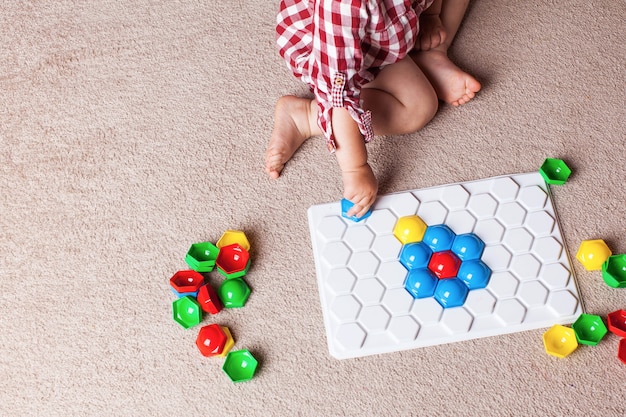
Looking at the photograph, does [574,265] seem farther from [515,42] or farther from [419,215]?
[515,42]

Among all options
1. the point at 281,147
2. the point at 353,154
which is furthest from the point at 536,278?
the point at 281,147

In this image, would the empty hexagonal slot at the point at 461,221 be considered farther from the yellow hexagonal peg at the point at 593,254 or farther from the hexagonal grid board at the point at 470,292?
the yellow hexagonal peg at the point at 593,254

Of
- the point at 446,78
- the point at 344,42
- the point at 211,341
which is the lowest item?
the point at 211,341

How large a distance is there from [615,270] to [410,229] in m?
0.28

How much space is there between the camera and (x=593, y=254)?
35.4 inches

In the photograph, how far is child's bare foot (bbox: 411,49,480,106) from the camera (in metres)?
0.99

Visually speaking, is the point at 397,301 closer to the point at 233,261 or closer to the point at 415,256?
the point at 415,256

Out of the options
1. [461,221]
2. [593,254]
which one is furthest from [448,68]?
[593,254]

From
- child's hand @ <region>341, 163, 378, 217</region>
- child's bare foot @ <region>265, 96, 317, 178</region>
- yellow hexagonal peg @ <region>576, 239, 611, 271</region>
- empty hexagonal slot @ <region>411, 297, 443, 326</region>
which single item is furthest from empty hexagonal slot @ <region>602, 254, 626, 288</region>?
child's bare foot @ <region>265, 96, 317, 178</region>

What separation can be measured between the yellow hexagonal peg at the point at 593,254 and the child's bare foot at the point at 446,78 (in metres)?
0.28

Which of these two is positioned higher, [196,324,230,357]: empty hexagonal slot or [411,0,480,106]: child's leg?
[411,0,480,106]: child's leg

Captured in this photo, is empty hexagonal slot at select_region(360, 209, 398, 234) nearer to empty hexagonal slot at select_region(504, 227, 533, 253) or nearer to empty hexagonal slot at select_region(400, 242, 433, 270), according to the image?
empty hexagonal slot at select_region(400, 242, 433, 270)

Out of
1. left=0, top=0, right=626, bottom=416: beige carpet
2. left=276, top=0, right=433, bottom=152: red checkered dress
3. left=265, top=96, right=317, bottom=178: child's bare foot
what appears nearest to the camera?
left=276, top=0, right=433, bottom=152: red checkered dress

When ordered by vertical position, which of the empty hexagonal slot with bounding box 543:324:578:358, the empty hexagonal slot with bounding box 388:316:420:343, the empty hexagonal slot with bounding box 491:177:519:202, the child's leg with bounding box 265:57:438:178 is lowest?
the empty hexagonal slot with bounding box 388:316:420:343
